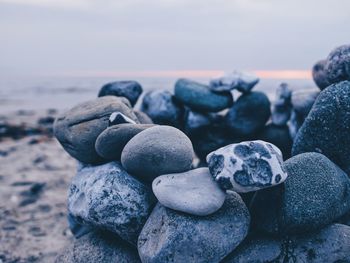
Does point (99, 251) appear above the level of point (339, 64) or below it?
below

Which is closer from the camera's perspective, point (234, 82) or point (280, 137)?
point (234, 82)

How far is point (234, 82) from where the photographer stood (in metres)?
4.84

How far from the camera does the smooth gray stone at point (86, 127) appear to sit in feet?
10.9

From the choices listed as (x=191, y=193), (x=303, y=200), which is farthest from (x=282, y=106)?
(x=191, y=193)

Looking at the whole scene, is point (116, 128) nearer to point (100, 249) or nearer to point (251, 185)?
point (100, 249)

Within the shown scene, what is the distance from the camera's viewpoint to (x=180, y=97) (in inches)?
198

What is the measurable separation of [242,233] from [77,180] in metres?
1.56

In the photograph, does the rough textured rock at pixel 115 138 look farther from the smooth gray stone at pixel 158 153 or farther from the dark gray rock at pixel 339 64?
the dark gray rock at pixel 339 64

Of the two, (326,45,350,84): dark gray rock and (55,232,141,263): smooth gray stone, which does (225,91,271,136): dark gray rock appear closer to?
(326,45,350,84): dark gray rock

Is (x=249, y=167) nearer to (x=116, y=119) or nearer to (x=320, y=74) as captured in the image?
(x=116, y=119)

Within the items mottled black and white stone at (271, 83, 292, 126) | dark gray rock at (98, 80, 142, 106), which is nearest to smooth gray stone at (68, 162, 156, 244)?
dark gray rock at (98, 80, 142, 106)

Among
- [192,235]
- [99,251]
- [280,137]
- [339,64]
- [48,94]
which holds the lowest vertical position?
[48,94]

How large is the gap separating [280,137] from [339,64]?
1.92 metres

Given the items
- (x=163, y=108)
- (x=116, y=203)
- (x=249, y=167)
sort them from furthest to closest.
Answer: (x=163, y=108) → (x=116, y=203) → (x=249, y=167)
